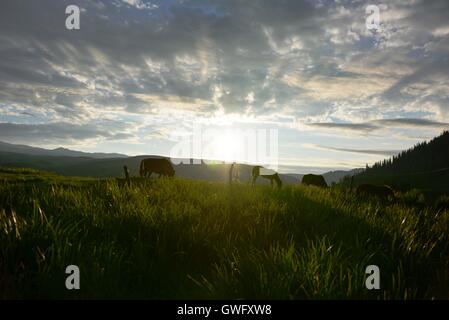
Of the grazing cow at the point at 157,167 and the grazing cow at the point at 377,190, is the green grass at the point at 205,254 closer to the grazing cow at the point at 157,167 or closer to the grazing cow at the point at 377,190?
the grazing cow at the point at 377,190

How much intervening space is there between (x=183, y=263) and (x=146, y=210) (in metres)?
1.73

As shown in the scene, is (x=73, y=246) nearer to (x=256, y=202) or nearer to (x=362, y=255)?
(x=362, y=255)

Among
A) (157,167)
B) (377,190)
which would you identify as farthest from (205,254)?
(157,167)

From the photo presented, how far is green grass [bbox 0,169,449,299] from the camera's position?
4215mm

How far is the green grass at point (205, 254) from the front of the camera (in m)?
4.21

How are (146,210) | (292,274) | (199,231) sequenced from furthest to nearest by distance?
(146,210), (199,231), (292,274)

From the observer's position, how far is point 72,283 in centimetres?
428

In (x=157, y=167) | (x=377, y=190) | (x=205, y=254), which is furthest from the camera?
(x=157, y=167)

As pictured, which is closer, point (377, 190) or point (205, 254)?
point (205, 254)

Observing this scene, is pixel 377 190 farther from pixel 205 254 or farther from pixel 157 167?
pixel 157 167

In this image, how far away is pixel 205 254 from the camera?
19.8 ft

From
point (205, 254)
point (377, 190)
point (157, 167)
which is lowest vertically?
point (205, 254)

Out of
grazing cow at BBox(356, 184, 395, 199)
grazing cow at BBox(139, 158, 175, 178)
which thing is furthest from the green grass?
grazing cow at BBox(139, 158, 175, 178)
